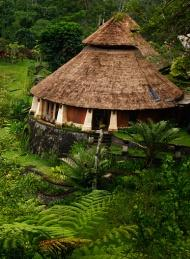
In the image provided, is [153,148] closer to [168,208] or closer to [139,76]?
[139,76]

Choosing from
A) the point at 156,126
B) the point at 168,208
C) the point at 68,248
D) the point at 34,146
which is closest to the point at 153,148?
the point at 156,126

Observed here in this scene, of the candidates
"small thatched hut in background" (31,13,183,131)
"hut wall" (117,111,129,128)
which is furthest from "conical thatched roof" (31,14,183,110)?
"hut wall" (117,111,129,128)

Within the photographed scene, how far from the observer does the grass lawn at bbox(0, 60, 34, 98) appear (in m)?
48.5

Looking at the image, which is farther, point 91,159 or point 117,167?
point 117,167

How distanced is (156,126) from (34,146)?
9.88 meters

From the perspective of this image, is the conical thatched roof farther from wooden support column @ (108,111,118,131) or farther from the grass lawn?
the grass lawn

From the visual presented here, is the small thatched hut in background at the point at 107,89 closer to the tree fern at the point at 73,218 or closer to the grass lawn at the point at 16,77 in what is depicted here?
the grass lawn at the point at 16,77

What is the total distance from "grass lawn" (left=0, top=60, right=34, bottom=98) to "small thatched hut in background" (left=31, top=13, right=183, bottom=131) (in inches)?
628

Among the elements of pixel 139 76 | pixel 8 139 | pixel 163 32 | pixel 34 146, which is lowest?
pixel 34 146

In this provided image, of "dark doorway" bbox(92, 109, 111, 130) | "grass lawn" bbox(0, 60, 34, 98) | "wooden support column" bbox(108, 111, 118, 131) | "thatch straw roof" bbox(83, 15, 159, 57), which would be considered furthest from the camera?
"grass lawn" bbox(0, 60, 34, 98)

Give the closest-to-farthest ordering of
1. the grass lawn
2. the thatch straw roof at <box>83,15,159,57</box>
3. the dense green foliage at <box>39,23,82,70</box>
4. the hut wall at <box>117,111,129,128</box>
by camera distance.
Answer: the hut wall at <box>117,111,129,128</box>
the thatch straw roof at <box>83,15,159,57</box>
the grass lawn
the dense green foliage at <box>39,23,82,70</box>

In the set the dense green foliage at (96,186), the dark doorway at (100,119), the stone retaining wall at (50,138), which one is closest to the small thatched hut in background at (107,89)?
the dark doorway at (100,119)

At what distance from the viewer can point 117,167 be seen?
79.3 ft

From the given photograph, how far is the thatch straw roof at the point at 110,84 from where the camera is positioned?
92.9 ft
